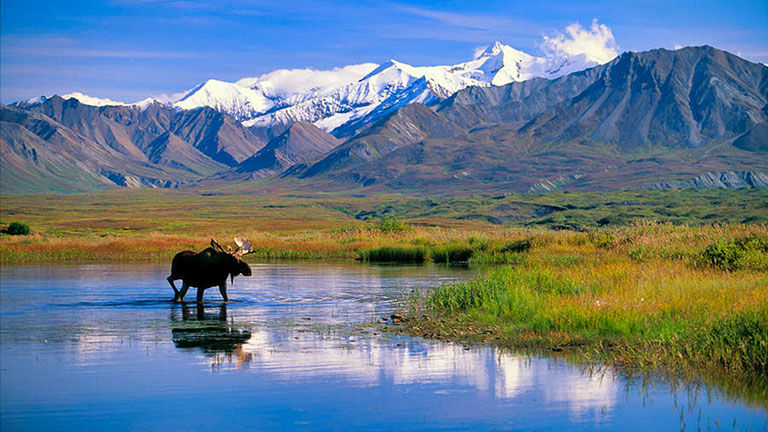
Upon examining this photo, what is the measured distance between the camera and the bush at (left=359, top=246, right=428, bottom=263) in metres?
60.3

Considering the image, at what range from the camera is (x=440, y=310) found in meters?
27.6

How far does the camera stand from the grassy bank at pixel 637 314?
1798 centimetres

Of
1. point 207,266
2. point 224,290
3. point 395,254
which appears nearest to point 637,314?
point 207,266

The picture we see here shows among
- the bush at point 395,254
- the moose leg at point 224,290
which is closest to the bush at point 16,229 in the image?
the bush at point 395,254

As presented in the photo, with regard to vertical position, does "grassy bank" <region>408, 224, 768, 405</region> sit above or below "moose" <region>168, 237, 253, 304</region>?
below

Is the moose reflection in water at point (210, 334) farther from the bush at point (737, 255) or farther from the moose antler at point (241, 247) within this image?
the bush at point (737, 255)

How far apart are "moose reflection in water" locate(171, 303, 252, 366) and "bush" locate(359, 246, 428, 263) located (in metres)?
32.0

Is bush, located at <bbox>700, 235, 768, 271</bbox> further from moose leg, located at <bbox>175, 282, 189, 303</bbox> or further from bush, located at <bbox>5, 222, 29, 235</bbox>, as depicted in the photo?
bush, located at <bbox>5, 222, 29, 235</bbox>

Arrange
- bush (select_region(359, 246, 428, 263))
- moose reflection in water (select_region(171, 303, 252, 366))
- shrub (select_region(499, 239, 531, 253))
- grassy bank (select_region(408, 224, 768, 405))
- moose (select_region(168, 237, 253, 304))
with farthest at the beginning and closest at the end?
1. bush (select_region(359, 246, 428, 263))
2. shrub (select_region(499, 239, 531, 253))
3. moose (select_region(168, 237, 253, 304))
4. moose reflection in water (select_region(171, 303, 252, 366))
5. grassy bank (select_region(408, 224, 768, 405))

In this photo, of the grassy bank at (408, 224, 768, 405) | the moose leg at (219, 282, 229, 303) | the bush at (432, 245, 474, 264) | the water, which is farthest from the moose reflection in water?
the bush at (432, 245, 474, 264)

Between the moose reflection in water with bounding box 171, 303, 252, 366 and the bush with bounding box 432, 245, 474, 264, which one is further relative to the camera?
the bush with bounding box 432, 245, 474, 264

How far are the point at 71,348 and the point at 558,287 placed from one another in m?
15.1

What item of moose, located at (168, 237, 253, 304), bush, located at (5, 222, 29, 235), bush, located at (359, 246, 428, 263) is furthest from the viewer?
bush, located at (5, 222, 29, 235)

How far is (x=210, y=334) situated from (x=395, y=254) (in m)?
38.1
